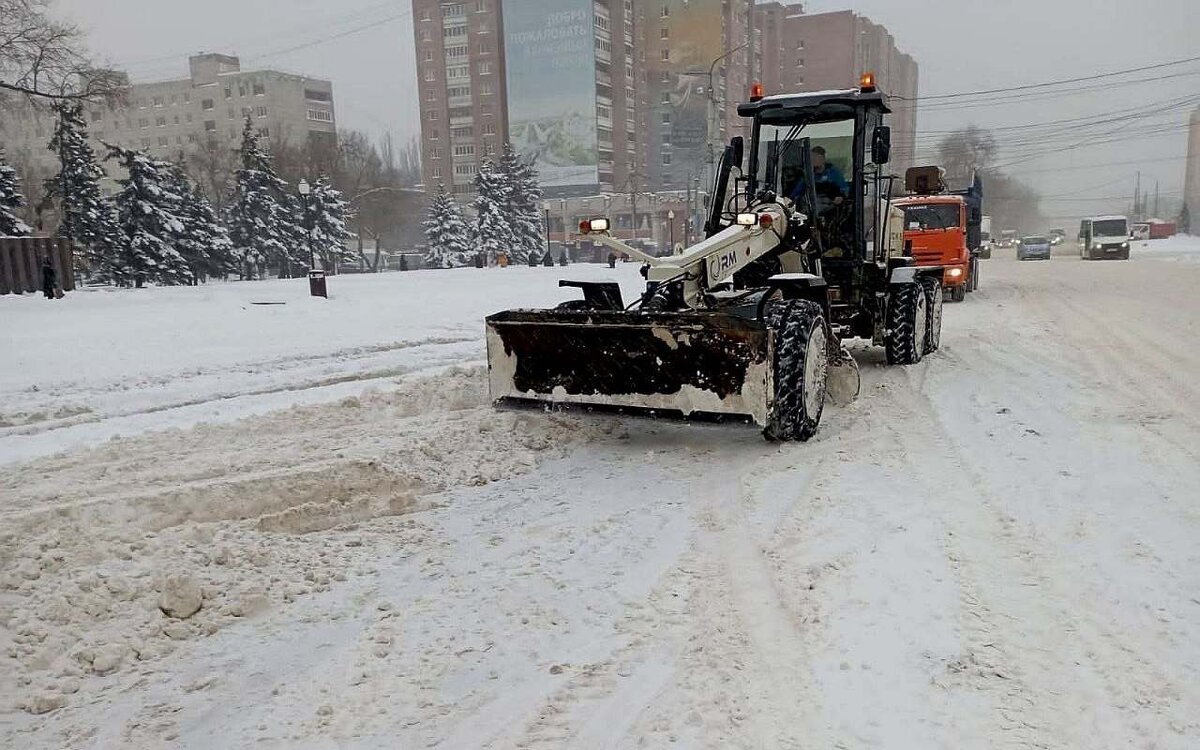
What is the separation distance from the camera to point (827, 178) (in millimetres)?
8531

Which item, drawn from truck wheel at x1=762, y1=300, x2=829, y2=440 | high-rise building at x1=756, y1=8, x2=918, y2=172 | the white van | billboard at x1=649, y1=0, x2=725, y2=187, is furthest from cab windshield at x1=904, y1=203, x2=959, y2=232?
high-rise building at x1=756, y1=8, x2=918, y2=172

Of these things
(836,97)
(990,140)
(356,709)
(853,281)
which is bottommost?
(356,709)

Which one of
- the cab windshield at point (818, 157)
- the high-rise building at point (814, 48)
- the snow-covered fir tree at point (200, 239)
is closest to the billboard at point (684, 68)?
the high-rise building at point (814, 48)

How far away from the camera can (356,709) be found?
9.71 ft

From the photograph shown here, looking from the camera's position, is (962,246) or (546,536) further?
(962,246)

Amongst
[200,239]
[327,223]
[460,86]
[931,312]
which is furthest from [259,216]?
[460,86]

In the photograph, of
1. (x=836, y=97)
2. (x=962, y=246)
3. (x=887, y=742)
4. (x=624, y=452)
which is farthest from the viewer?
(x=962, y=246)

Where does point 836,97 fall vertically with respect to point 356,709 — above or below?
above

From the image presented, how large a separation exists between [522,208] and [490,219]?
176 inches

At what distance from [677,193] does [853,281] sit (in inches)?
3261

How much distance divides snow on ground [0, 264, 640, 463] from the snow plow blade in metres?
2.35

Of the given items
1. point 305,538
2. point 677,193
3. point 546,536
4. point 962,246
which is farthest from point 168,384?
point 677,193

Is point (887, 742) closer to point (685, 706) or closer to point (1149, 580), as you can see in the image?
point (685, 706)

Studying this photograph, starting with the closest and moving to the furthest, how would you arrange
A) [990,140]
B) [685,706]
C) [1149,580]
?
1. [685,706]
2. [1149,580]
3. [990,140]
